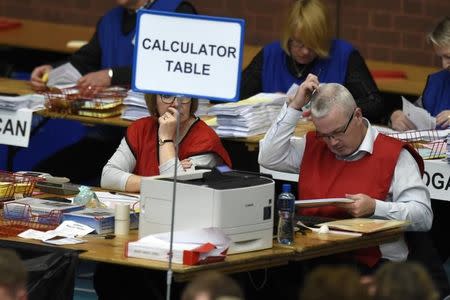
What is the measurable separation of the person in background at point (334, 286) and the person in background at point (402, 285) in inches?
2.3

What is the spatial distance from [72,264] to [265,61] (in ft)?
11.0

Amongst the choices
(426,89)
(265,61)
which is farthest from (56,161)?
(426,89)

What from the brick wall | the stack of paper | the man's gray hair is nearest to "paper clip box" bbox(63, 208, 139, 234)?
the man's gray hair

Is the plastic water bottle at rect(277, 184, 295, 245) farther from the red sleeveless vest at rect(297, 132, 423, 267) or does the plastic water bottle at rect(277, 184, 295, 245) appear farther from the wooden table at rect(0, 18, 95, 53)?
the wooden table at rect(0, 18, 95, 53)

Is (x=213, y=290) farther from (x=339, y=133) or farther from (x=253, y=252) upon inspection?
(x=339, y=133)

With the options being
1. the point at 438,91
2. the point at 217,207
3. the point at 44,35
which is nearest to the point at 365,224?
the point at 217,207

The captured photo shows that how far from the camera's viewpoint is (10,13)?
13156 mm

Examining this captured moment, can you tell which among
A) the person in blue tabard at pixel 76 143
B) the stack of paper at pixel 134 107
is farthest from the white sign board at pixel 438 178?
the person in blue tabard at pixel 76 143

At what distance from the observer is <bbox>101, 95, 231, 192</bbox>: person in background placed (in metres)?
7.37

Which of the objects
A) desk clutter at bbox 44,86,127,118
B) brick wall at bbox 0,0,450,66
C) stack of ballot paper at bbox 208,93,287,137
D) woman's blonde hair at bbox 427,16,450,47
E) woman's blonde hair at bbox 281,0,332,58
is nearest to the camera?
woman's blonde hair at bbox 427,16,450,47

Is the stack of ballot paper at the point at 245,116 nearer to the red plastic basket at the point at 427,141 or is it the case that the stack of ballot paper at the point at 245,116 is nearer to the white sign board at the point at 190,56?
the red plastic basket at the point at 427,141

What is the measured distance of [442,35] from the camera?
8367mm

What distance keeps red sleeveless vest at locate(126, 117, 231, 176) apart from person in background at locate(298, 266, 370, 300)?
124 inches

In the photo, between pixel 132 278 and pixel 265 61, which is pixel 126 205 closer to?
pixel 132 278
